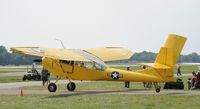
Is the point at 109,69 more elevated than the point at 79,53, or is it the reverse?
the point at 79,53

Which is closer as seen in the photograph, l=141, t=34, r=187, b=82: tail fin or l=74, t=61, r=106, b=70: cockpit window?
l=141, t=34, r=187, b=82: tail fin

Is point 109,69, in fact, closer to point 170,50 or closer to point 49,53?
point 49,53

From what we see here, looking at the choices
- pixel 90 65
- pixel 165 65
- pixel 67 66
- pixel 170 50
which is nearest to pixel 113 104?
pixel 165 65

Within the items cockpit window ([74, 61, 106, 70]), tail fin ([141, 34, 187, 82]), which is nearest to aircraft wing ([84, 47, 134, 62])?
Result: cockpit window ([74, 61, 106, 70])

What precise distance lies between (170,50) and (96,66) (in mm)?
5243

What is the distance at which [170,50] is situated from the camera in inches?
1065

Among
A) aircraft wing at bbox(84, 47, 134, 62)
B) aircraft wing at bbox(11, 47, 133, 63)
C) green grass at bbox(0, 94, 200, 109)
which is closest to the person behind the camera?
green grass at bbox(0, 94, 200, 109)

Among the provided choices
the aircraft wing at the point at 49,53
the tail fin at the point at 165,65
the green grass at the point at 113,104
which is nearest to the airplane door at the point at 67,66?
the aircraft wing at the point at 49,53

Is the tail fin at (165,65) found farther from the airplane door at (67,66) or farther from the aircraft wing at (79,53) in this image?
the airplane door at (67,66)

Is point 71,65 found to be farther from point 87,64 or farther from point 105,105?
point 105,105

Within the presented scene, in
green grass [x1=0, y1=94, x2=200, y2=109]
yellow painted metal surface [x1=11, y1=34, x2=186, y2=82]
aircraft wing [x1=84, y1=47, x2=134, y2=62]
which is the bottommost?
green grass [x1=0, y1=94, x2=200, y2=109]

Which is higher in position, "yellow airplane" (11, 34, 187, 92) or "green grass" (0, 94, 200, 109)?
"yellow airplane" (11, 34, 187, 92)

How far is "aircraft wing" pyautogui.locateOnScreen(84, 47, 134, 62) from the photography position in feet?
109

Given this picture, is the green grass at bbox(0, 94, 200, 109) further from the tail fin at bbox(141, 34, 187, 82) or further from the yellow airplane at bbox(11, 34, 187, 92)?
the yellow airplane at bbox(11, 34, 187, 92)
